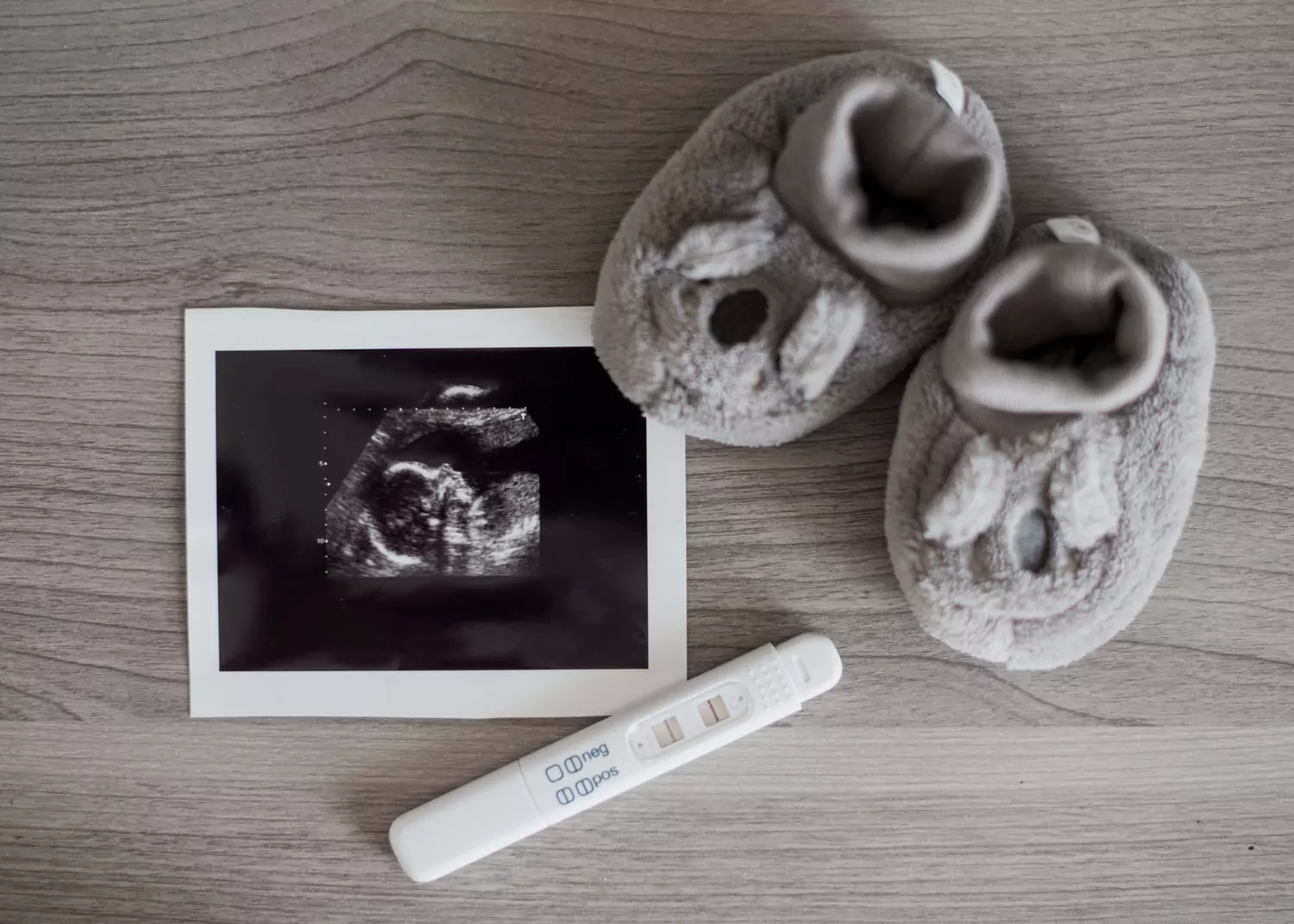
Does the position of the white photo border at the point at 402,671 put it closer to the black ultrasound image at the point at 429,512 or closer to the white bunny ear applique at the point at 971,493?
the black ultrasound image at the point at 429,512

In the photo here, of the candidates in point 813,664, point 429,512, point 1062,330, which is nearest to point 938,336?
point 1062,330

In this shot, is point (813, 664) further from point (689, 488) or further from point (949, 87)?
point (949, 87)

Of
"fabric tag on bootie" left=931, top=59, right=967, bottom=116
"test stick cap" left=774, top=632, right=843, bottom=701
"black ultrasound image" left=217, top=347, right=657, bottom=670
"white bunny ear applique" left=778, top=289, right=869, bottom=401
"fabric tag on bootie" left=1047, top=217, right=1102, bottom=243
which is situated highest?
"fabric tag on bootie" left=931, top=59, right=967, bottom=116

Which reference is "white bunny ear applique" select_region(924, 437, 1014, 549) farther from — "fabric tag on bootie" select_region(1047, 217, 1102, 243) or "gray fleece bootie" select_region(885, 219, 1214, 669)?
"fabric tag on bootie" select_region(1047, 217, 1102, 243)

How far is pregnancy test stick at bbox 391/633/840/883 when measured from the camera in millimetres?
453

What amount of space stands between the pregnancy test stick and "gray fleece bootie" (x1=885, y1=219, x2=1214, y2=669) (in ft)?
0.28

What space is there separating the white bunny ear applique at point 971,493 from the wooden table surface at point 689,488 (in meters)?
0.06

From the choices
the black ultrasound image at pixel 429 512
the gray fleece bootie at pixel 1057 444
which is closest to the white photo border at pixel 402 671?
the black ultrasound image at pixel 429 512

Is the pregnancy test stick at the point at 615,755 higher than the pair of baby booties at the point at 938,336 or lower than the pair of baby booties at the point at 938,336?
lower

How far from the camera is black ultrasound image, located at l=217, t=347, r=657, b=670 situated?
18.2 inches

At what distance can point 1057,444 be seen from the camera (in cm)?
38

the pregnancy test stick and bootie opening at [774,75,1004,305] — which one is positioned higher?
bootie opening at [774,75,1004,305]

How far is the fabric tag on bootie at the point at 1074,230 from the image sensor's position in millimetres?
406

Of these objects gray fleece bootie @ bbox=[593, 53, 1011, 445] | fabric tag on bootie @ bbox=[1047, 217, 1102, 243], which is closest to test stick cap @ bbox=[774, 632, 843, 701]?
gray fleece bootie @ bbox=[593, 53, 1011, 445]
